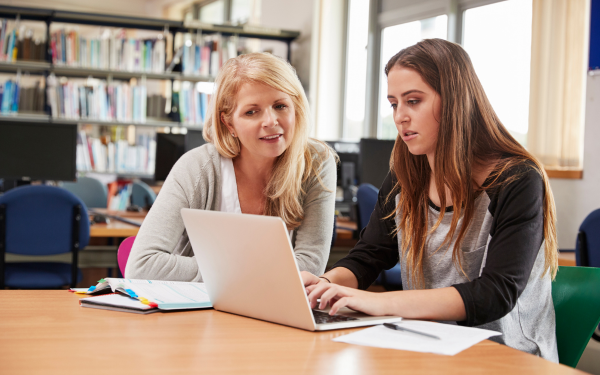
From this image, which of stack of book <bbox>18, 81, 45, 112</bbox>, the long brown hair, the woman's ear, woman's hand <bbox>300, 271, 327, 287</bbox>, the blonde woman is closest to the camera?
woman's hand <bbox>300, 271, 327, 287</bbox>

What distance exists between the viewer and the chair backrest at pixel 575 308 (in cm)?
120

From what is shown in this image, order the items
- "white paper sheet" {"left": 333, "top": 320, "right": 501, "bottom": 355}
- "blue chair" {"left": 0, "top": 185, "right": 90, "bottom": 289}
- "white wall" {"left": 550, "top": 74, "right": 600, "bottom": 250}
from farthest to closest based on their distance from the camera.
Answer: "white wall" {"left": 550, "top": 74, "right": 600, "bottom": 250} → "blue chair" {"left": 0, "top": 185, "right": 90, "bottom": 289} → "white paper sheet" {"left": 333, "top": 320, "right": 501, "bottom": 355}

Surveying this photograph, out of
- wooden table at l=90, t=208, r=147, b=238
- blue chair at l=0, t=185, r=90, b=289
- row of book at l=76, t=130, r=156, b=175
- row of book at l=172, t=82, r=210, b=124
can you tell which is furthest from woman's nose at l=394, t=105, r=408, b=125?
row of book at l=172, t=82, r=210, b=124

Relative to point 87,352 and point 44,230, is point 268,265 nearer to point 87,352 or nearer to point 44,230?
point 87,352

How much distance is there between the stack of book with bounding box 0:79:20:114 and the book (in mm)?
4383

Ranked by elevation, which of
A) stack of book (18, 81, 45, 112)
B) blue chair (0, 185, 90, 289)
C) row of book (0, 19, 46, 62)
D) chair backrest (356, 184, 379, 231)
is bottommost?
blue chair (0, 185, 90, 289)

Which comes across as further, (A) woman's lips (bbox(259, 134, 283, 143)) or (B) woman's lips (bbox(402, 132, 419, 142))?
(A) woman's lips (bbox(259, 134, 283, 143))

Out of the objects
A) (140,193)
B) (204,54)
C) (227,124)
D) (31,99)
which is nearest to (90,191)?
(140,193)

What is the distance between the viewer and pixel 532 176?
1183mm

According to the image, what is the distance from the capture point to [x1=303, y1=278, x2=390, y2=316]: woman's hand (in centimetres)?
104

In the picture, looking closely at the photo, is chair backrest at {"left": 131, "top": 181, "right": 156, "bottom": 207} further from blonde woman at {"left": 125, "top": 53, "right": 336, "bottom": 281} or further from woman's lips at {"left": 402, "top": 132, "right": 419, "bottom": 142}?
woman's lips at {"left": 402, "top": 132, "right": 419, "bottom": 142}

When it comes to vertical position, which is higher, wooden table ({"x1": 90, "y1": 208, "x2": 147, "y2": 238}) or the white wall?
the white wall

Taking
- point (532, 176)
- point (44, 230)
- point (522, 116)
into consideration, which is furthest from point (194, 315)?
point (522, 116)

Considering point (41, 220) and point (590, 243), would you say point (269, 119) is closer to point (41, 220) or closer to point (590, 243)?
point (590, 243)
